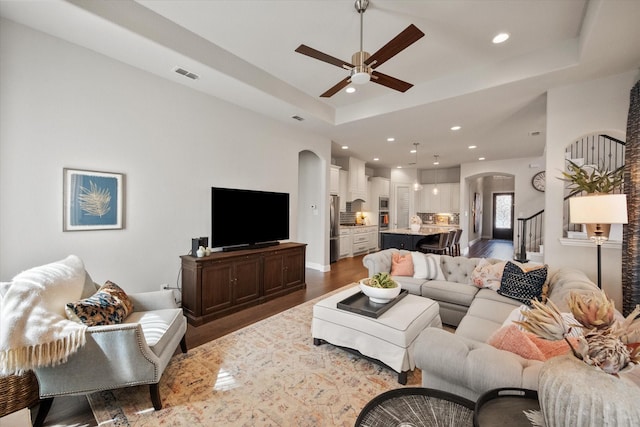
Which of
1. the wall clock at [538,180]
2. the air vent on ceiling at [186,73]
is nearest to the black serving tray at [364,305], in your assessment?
the air vent on ceiling at [186,73]

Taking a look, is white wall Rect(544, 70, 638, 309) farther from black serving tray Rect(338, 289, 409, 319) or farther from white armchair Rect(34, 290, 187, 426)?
white armchair Rect(34, 290, 187, 426)

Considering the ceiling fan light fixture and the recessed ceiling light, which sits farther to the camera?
the recessed ceiling light

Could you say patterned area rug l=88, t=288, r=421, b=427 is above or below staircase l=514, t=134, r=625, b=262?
below

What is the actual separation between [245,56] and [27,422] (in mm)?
3658

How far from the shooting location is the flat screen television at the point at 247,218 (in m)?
3.70

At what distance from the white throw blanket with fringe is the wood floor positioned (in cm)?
48

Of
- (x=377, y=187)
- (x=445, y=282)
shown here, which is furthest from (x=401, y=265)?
(x=377, y=187)

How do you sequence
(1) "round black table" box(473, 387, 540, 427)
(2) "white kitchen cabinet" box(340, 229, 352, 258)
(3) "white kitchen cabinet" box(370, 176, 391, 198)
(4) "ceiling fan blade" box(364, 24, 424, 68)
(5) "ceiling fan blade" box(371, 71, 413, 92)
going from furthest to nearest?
(3) "white kitchen cabinet" box(370, 176, 391, 198) < (2) "white kitchen cabinet" box(340, 229, 352, 258) < (5) "ceiling fan blade" box(371, 71, 413, 92) < (4) "ceiling fan blade" box(364, 24, 424, 68) < (1) "round black table" box(473, 387, 540, 427)

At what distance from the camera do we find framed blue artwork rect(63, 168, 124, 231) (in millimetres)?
2648

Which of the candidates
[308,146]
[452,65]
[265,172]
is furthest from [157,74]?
[452,65]

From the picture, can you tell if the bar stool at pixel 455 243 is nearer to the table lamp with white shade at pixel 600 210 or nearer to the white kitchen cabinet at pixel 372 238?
the white kitchen cabinet at pixel 372 238

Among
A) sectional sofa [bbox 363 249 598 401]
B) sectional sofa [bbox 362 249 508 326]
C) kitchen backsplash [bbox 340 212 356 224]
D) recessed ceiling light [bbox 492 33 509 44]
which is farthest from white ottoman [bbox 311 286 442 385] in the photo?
kitchen backsplash [bbox 340 212 356 224]

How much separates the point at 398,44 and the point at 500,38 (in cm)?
162

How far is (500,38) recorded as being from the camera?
290cm
